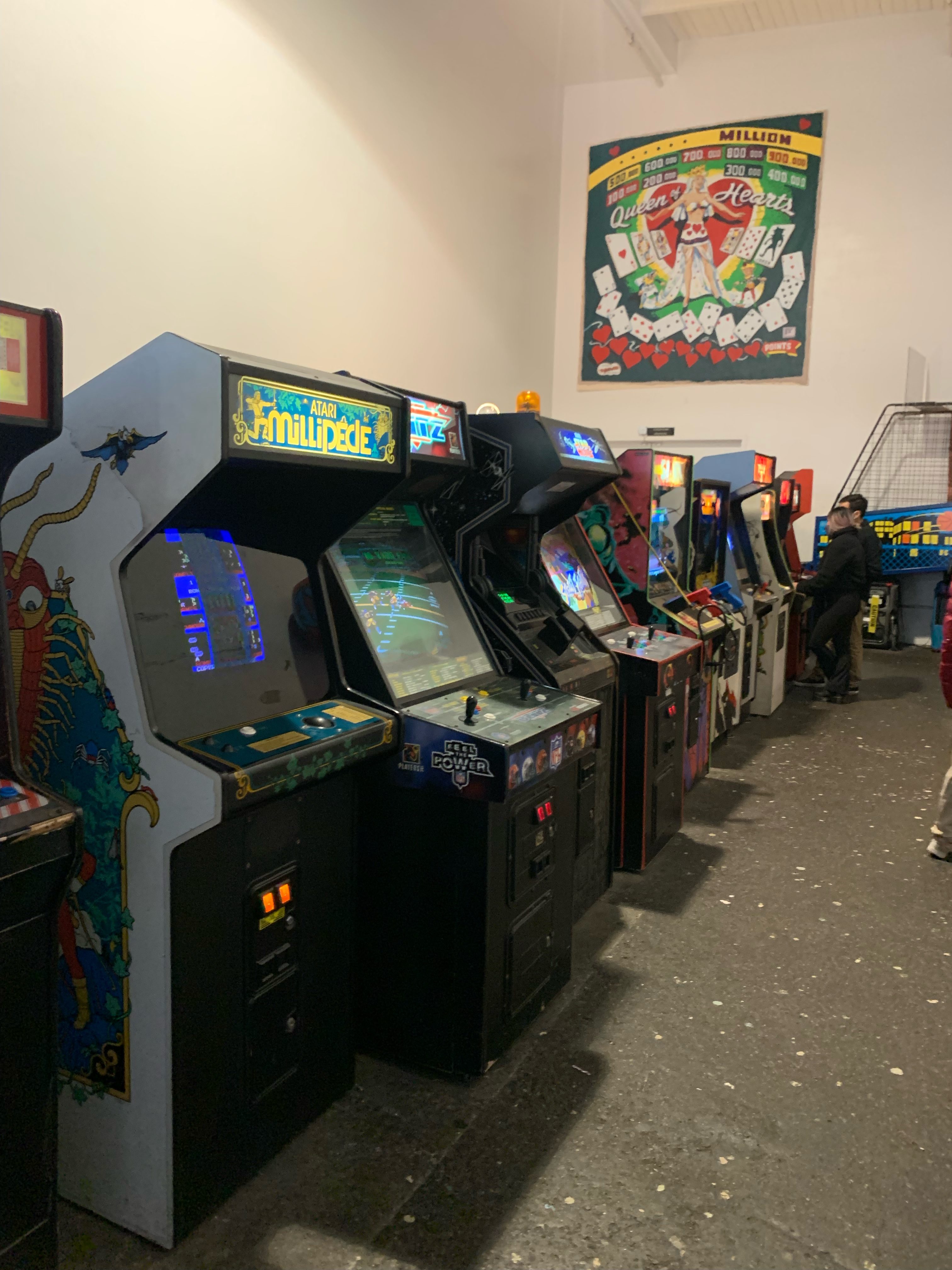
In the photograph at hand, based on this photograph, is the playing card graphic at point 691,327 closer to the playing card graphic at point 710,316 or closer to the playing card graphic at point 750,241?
the playing card graphic at point 710,316

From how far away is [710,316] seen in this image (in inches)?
340

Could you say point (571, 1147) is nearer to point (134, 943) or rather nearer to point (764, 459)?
point (134, 943)

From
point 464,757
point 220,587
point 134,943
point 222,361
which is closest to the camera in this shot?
point 222,361

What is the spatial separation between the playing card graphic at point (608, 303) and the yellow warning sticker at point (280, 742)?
797 cm

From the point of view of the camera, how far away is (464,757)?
6.99 feet

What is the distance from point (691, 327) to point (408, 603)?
7.17m

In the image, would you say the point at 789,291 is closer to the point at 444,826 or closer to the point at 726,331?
the point at 726,331

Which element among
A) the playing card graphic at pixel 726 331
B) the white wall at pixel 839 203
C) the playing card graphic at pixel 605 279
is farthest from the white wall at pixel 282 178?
the playing card graphic at pixel 726 331

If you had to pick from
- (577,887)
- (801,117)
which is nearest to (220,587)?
(577,887)

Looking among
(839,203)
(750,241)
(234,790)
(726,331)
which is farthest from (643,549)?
(839,203)

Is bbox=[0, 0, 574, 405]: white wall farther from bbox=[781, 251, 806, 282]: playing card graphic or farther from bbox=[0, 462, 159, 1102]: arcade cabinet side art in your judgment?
bbox=[781, 251, 806, 282]: playing card graphic

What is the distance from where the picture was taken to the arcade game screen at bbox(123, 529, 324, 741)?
1.76m

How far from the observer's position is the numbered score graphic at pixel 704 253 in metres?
8.34

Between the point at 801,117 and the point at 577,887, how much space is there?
7.93 meters
